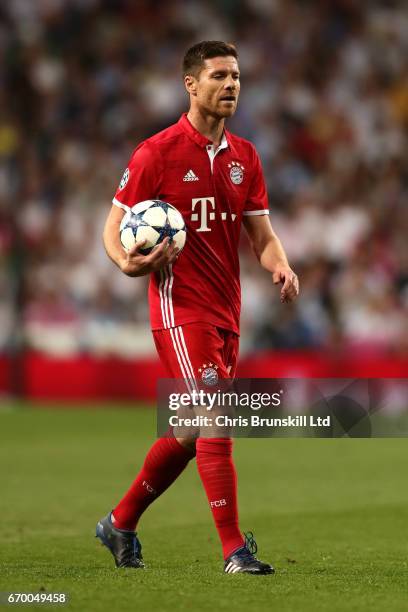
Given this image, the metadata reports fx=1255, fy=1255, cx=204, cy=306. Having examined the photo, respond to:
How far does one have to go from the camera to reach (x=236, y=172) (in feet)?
20.2

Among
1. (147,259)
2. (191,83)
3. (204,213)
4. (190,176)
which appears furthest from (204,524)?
(191,83)

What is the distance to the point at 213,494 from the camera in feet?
18.6

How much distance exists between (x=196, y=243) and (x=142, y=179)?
0.40m

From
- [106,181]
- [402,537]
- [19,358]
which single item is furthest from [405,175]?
[402,537]

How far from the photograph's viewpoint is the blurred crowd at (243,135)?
18125mm

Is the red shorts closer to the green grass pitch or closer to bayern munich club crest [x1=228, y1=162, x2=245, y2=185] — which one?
bayern munich club crest [x1=228, y1=162, x2=245, y2=185]

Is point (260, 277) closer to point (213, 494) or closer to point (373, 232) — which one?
point (373, 232)

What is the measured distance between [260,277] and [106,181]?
134 inches

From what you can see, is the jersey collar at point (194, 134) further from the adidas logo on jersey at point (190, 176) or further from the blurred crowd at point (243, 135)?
the blurred crowd at point (243, 135)

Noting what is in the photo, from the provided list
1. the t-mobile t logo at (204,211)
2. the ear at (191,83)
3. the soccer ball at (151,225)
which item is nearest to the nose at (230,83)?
the ear at (191,83)

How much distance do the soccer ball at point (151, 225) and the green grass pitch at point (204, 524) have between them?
4.93 feet

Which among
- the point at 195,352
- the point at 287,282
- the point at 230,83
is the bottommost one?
the point at 195,352

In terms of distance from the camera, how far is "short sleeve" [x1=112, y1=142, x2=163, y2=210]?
5.96 metres

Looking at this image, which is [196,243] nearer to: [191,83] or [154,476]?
[191,83]
